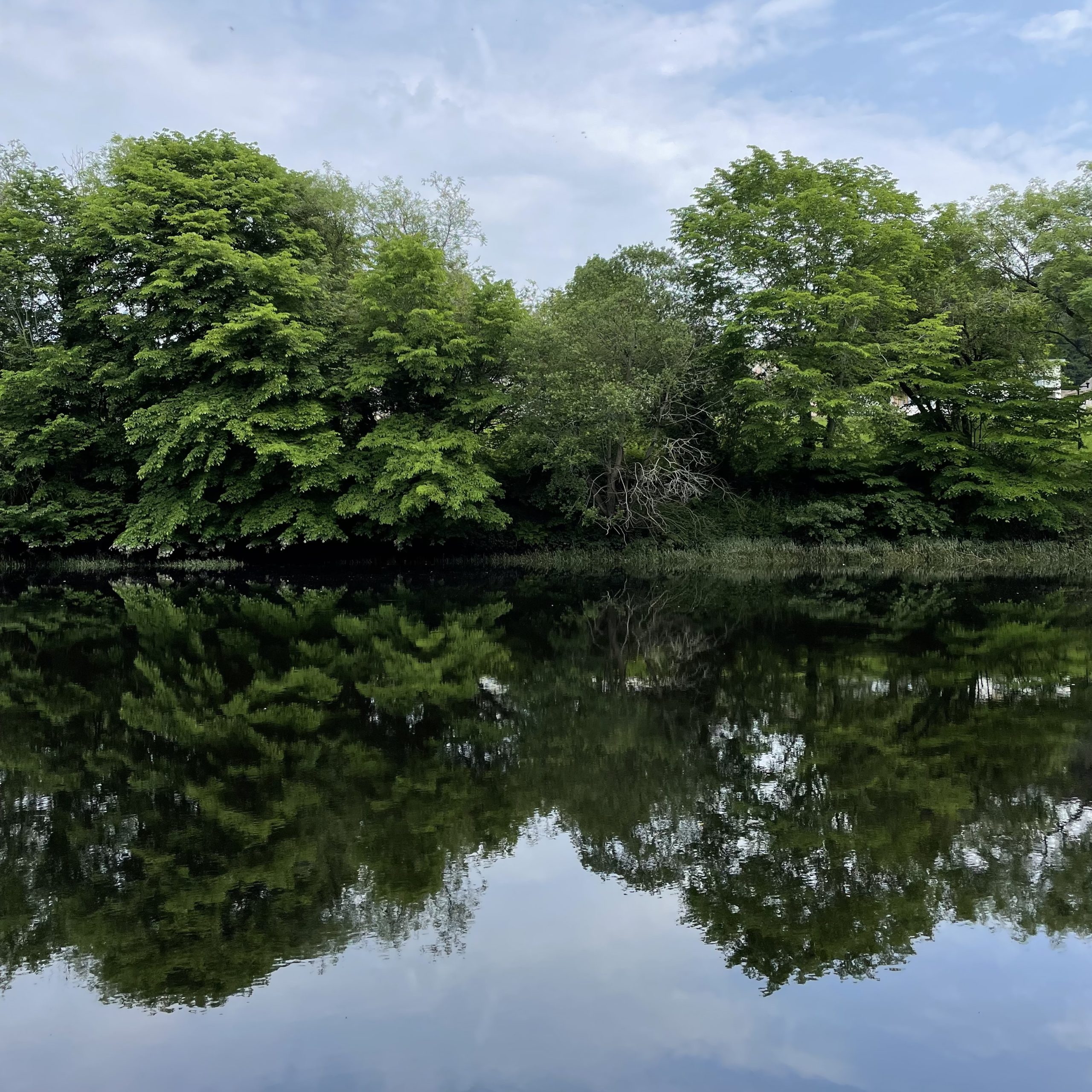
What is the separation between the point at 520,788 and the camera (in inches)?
273

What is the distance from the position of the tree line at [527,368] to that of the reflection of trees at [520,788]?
11.7 meters

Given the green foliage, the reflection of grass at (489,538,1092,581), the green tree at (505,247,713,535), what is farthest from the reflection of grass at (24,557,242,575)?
the green tree at (505,247,713,535)

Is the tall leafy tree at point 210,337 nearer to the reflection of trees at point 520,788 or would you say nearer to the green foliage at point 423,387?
the green foliage at point 423,387

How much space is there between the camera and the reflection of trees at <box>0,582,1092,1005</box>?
16.1 feet

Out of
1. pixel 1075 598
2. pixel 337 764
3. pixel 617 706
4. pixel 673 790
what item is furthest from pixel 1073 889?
pixel 1075 598

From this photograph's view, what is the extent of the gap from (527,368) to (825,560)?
9.80m

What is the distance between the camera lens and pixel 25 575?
25281mm

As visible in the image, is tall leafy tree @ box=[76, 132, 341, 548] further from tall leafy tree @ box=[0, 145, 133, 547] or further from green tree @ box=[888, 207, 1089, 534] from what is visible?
green tree @ box=[888, 207, 1089, 534]

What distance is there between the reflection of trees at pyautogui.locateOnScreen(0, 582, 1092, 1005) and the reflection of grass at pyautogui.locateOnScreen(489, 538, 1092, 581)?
9.40 metres

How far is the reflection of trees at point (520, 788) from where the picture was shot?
16.1ft

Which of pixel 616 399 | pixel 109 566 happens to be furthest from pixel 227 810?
pixel 109 566

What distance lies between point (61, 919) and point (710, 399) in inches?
943

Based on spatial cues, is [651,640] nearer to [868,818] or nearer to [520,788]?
[520,788]

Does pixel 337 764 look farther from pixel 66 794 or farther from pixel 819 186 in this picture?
pixel 819 186
